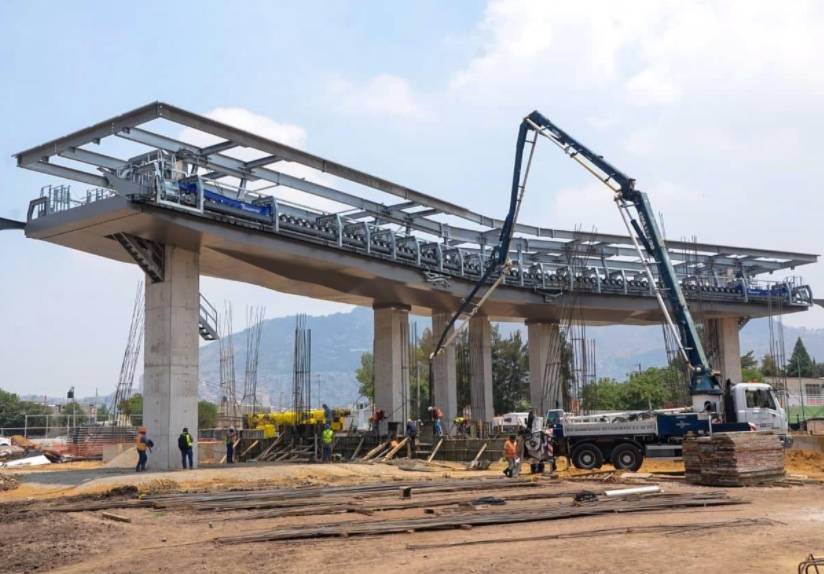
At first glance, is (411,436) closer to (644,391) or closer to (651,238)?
(651,238)

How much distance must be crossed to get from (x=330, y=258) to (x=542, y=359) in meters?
21.4

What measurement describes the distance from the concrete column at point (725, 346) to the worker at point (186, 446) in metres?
36.5

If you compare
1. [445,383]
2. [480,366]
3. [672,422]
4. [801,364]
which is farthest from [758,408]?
[801,364]

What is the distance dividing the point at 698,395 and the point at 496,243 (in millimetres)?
19416

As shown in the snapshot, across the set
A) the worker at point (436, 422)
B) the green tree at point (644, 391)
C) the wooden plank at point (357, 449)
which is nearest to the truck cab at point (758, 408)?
the worker at point (436, 422)

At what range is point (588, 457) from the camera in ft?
95.2

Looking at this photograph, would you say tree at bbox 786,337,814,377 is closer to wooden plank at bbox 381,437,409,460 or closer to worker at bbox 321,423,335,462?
wooden plank at bbox 381,437,409,460

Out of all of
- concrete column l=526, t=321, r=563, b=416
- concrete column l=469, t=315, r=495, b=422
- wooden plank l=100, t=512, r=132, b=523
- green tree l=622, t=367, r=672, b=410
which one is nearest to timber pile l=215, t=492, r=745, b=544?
wooden plank l=100, t=512, r=132, b=523

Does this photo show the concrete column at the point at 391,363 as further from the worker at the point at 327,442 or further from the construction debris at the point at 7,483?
the construction debris at the point at 7,483

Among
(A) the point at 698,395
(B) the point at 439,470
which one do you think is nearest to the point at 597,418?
(A) the point at 698,395

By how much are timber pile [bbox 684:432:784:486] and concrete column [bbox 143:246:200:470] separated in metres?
17.1

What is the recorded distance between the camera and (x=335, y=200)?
36.0 meters

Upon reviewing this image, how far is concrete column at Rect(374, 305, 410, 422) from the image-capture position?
1677 inches

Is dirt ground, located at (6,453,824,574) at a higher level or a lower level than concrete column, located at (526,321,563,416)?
lower
